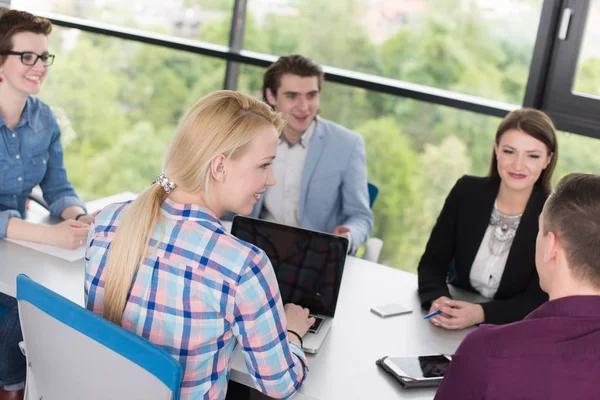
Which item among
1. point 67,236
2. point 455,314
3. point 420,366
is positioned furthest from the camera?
point 67,236

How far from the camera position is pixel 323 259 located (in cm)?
198

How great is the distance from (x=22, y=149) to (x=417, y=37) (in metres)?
2.14

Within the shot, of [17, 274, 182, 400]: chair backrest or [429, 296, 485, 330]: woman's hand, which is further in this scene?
[429, 296, 485, 330]: woman's hand

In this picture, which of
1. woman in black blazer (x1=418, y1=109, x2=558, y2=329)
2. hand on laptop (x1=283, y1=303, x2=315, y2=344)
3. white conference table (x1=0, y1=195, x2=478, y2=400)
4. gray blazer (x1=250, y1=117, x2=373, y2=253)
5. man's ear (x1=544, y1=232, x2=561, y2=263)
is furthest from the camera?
gray blazer (x1=250, y1=117, x2=373, y2=253)

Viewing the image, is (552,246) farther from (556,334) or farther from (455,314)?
(455,314)

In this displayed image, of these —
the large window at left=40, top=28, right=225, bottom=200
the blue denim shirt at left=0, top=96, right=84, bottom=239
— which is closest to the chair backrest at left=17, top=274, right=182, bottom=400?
the blue denim shirt at left=0, top=96, right=84, bottom=239

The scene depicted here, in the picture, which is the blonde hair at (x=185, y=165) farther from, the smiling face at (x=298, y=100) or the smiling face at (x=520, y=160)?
the smiling face at (x=298, y=100)

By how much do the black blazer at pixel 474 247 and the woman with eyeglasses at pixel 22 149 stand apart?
3.95 ft

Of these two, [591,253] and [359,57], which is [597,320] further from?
[359,57]

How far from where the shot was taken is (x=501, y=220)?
8.21ft

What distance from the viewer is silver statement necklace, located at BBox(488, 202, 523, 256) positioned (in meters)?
2.47

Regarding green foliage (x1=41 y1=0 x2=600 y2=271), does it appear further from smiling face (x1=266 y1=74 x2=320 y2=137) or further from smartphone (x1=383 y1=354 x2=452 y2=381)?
smartphone (x1=383 y1=354 x2=452 y2=381)

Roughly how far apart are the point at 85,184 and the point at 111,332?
3.68m

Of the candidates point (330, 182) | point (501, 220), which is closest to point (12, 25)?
point (330, 182)
